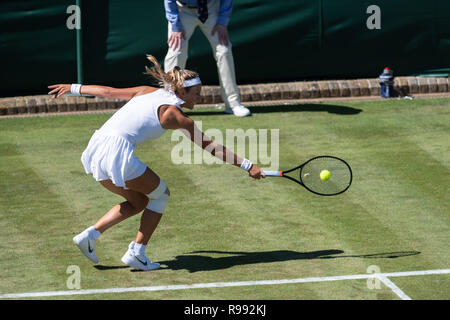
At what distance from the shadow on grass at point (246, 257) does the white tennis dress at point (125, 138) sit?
91cm

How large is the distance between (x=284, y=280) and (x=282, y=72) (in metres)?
7.18

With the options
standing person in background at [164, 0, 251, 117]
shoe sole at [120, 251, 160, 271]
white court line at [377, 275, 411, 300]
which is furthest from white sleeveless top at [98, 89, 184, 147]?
standing person in background at [164, 0, 251, 117]

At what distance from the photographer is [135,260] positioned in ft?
26.0

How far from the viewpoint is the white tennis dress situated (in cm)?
771

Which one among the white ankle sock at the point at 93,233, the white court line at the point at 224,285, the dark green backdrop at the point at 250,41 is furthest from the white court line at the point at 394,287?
the dark green backdrop at the point at 250,41

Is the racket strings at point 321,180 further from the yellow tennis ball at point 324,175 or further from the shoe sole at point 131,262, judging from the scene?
the shoe sole at point 131,262

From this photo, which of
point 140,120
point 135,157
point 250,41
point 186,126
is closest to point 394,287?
point 186,126

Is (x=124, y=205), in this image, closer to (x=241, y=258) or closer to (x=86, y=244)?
(x=86, y=244)

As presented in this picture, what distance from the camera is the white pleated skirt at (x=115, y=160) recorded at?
769 cm

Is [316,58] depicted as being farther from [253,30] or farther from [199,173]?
[199,173]

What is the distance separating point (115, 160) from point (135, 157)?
16cm

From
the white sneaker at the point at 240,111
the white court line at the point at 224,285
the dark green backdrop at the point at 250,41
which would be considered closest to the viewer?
the white court line at the point at 224,285

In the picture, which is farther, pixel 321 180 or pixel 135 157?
pixel 321 180

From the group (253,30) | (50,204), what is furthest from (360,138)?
(50,204)
